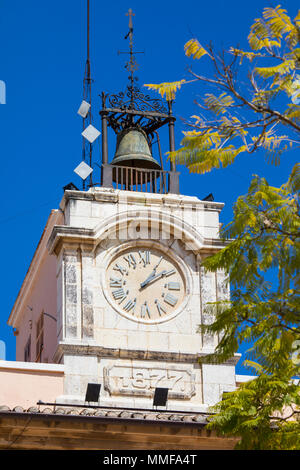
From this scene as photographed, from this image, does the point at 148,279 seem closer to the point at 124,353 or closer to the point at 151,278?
the point at 151,278

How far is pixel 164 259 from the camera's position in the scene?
32000 mm

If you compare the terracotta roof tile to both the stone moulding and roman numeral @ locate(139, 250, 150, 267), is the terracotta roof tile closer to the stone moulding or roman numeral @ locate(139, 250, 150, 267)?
the stone moulding

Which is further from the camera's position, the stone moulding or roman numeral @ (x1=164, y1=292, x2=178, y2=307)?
roman numeral @ (x1=164, y1=292, x2=178, y2=307)

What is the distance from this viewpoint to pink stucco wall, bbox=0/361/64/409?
29422mm

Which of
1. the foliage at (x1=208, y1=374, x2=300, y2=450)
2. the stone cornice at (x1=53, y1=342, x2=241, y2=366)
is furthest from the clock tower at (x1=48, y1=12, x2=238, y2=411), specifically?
the foliage at (x1=208, y1=374, x2=300, y2=450)

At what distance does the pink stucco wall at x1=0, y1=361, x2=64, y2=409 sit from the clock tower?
0.93 ft

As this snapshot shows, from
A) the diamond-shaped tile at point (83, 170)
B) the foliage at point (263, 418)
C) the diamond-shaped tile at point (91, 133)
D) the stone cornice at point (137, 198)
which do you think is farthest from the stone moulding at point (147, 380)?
the foliage at point (263, 418)

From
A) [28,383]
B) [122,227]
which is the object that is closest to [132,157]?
[122,227]

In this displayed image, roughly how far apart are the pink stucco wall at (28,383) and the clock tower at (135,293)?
28 centimetres

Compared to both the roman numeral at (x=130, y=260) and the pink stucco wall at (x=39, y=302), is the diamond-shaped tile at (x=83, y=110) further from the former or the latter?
the roman numeral at (x=130, y=260)

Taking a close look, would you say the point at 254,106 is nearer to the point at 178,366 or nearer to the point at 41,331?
the point at 178,366

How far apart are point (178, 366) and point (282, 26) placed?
11.9m

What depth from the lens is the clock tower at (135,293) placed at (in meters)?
30.4
